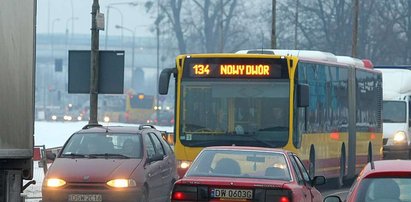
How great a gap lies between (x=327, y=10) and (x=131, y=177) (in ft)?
239

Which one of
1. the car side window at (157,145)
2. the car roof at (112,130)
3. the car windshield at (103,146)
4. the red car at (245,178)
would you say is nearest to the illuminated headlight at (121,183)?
the car windshield at (103,146)

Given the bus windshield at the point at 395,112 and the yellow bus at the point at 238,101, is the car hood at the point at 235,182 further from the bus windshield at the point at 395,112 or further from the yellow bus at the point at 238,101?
the bus windshield at the point at 395,112

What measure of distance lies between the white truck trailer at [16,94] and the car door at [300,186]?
10.3 feet

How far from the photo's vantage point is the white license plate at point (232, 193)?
1443 cm

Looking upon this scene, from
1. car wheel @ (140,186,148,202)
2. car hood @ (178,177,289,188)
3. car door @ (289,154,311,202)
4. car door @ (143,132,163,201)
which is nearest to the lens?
car hood @ (178,177,289,188)

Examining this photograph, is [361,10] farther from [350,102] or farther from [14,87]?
[14,87]

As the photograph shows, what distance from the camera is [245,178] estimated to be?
14867 mm

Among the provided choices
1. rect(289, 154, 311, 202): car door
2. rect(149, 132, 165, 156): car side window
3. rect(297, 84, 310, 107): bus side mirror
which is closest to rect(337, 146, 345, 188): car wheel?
rect(297, 84, 310, 107): bus side mirror

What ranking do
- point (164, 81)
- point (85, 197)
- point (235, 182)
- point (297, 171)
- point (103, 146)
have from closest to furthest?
point (235, 182), point (297, 171), point (85, 197), point (103, 146), point (164, 81)

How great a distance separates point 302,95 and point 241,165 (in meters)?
8.34

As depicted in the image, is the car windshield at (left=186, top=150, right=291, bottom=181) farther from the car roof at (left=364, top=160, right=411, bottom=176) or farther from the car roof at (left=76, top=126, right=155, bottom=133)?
the car roof at (left=76, top=126, right=155, bottom=133)

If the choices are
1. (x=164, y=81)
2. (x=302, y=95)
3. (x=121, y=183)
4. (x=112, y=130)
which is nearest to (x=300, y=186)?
(x=121, y=183)

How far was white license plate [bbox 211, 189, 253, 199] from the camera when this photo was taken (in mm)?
14430

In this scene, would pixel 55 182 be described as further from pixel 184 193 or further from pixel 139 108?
pixel 139 108
